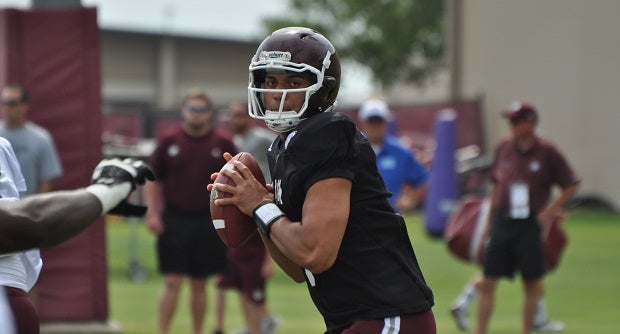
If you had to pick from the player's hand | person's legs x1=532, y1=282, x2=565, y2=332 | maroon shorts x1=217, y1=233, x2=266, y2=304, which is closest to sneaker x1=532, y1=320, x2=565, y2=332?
person's legs x1=532, y1=282, x2=565, y2=332

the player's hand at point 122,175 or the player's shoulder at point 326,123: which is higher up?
the player's shoulder at point 326,123

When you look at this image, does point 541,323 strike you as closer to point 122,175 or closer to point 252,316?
point 252,316

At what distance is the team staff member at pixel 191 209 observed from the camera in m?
9.20

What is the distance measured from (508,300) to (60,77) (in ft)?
17.2

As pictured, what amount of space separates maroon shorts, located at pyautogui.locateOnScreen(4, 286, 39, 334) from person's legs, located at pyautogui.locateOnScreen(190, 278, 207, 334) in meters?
4.90

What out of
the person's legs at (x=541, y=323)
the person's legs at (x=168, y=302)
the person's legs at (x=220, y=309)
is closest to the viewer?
the person's legs at (x=168, y=302)

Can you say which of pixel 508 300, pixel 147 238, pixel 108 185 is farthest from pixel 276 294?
pixel 108 185

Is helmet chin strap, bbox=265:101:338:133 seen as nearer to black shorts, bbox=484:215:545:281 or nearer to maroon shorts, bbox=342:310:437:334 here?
maroon shorts, bbox=342:310:437:334

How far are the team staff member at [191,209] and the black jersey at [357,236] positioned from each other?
16.8 ft

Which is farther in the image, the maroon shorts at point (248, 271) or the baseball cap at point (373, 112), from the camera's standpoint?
the maroon shorts at point (248, 271)

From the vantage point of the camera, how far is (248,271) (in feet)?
30.6

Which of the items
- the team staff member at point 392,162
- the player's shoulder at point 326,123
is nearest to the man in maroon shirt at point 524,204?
the team staff member at point 392,162

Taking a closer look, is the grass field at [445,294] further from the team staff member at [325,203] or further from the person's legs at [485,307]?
the team staff member at [325,203]

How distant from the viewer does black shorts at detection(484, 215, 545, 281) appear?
930cm
